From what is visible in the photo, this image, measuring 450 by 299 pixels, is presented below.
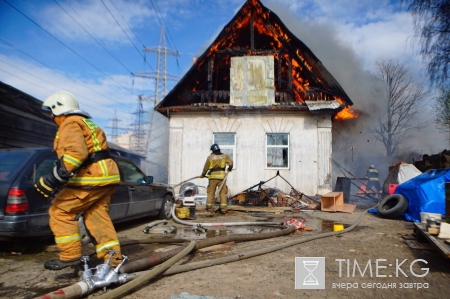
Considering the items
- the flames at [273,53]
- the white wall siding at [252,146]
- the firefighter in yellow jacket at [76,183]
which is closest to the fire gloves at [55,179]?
the firefighter in yellow jacket at [76,183]

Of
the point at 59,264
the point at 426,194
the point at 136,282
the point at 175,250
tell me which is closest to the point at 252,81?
the point at 426,194

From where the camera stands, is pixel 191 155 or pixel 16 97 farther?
pixel 191 155

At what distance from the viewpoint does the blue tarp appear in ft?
21.5

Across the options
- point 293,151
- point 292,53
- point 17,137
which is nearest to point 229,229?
point 293,151

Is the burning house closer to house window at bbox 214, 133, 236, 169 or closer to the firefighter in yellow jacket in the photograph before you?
house window at bbox 214, 133, 236, 169

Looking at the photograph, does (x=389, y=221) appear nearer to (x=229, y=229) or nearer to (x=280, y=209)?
(x=280, y=209)

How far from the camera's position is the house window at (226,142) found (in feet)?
41.0

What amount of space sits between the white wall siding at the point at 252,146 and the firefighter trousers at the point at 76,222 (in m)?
9.43

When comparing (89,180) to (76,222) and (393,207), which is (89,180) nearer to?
(76,222)

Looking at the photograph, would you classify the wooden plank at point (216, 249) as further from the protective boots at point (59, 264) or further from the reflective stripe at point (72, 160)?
the reflective stripe at point (72, 160)

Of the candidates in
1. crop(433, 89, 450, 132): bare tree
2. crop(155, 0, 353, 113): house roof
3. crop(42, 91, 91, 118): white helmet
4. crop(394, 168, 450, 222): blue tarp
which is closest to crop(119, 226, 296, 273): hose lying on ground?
crop(42, 91, 91, 118): white helmet

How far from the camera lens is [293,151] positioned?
12164 millimetres

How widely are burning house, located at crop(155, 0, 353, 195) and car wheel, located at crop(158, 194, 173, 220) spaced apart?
5.12 meters

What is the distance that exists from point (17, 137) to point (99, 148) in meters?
8.85
